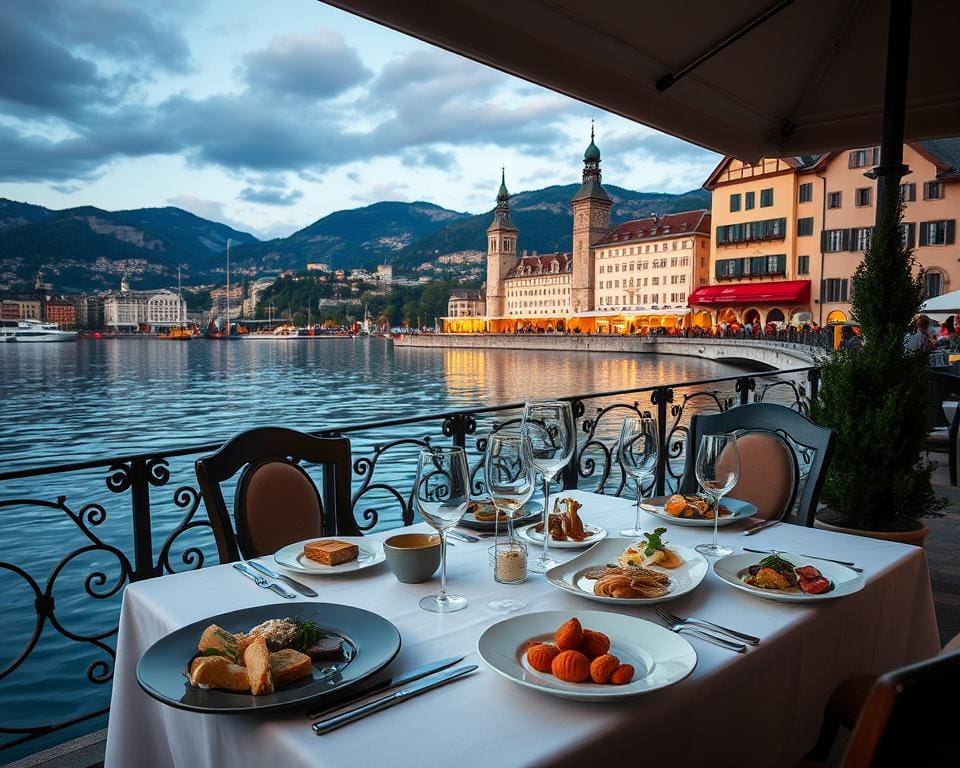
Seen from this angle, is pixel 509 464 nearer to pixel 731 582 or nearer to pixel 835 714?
pixel 731 582

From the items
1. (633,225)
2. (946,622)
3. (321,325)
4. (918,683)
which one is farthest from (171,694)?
(321,325)

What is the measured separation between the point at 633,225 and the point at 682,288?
13.1 meters

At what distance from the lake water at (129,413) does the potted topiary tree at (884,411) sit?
2786 millimetres

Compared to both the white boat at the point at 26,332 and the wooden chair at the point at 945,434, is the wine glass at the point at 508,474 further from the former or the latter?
the white boat at the point at 26,332

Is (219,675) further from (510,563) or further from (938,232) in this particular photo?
(938,232)

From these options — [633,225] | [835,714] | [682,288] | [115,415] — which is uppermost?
[633,225]

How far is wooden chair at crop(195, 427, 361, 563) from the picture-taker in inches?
84.0

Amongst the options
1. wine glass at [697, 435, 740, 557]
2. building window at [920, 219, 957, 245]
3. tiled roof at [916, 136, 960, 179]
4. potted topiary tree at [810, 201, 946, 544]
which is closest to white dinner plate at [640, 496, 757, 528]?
wine glass at [697, 435, 740, 557]

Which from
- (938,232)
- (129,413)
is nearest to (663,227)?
(938,232)

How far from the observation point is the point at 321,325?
122 metres

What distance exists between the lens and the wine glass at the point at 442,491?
4.72 feet

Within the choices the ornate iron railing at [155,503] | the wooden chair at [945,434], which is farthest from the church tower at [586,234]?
the wooden chair at [945,434]

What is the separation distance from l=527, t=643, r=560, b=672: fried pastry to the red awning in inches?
1800

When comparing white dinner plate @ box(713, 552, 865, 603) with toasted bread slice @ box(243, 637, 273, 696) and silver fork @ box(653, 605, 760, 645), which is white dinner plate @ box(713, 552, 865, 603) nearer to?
silver fork @ box(653, 605, 760, 645)
